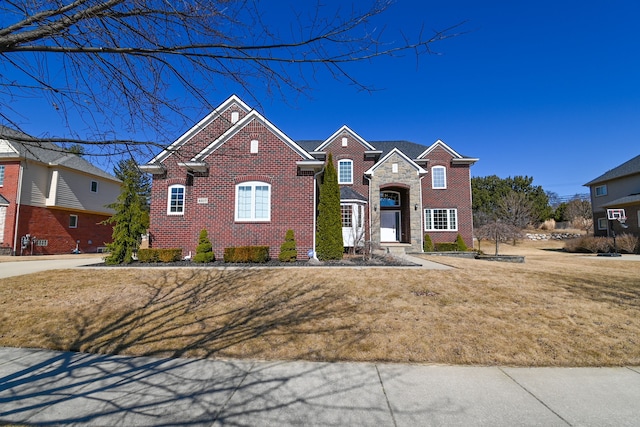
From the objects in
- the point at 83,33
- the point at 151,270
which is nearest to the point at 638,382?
the point at 83,33

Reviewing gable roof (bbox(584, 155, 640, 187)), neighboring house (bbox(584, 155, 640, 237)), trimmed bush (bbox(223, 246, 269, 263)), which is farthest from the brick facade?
gable roof (bbox(584, 155, 640, 187))

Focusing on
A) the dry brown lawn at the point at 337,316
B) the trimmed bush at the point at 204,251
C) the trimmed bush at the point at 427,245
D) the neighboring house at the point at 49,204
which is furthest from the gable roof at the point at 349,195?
the neighboring house at the point at 49,204

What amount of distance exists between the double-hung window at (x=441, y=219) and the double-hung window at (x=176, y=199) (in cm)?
1605

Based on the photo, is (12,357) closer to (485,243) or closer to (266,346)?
(266,346)

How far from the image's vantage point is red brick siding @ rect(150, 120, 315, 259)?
42.1 ft

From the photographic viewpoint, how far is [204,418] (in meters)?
2.79

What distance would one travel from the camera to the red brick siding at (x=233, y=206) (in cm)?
1283

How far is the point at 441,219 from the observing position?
71.2 ft

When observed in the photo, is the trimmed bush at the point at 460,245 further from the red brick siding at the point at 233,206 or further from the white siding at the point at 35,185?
the white siding at the point at 35,185

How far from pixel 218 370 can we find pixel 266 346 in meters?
0.84

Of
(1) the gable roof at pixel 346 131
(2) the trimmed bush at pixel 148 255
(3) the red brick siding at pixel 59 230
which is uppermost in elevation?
(1) the gable roof at pixel 346 131

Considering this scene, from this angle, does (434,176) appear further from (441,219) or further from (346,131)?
(346,131)

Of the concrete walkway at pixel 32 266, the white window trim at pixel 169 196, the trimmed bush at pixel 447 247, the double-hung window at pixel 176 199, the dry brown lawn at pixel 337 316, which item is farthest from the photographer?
the trimmed bush at pixel 447 247

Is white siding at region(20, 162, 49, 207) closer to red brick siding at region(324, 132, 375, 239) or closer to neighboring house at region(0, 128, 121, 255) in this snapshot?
neighboring house at region(0, 128, 121, 255)
